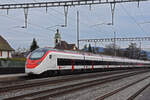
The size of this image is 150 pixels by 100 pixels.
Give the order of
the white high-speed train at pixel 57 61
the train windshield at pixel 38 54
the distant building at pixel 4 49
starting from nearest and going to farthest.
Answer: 1. the white high-speed train at pixel 57 61
2. the train windshield at pixel 38 54
3. the distant building at pixel 4 49

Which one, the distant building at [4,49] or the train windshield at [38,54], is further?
the distant building at [4,49]

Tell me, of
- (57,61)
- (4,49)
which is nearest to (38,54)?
(57,61)

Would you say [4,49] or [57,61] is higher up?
[4,49]

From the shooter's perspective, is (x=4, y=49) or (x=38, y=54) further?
(x=4, y=49)

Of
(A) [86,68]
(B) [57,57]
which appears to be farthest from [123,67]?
(B) [57,57]

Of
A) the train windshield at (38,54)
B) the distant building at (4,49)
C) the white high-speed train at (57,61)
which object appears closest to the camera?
the white high-speed train at (57,61)

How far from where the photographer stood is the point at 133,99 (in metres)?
12.0

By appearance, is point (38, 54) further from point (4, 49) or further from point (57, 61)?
point (4, 49)

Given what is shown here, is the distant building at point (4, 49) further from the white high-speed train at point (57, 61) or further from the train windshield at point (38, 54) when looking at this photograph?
the train windshield at point (38, 54)

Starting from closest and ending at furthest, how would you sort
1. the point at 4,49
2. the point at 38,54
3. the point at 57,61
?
1. the point at 38,54
2. the point at 57,61
3. the point at 4,49

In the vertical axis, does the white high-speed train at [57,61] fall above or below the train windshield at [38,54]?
below

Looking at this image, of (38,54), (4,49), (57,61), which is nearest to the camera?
(38,54)

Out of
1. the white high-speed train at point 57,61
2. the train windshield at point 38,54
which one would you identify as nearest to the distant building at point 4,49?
the white high-speed train at point 57,61

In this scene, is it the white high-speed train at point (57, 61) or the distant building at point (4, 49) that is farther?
the distant building at point (4, 49)
